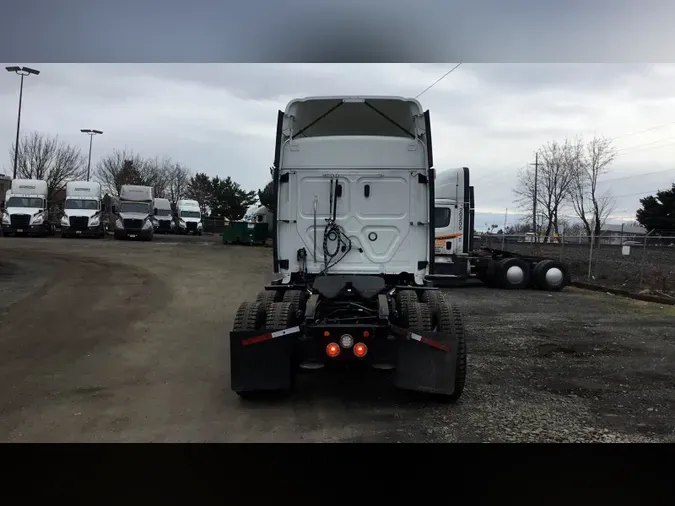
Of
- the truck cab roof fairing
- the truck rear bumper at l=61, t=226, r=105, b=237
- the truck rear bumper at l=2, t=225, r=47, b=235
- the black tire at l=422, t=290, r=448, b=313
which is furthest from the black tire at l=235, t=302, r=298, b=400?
the truck rear bumper at l=2, t=225, r=47, b=235

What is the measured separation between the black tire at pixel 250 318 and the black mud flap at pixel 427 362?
58.2 inches

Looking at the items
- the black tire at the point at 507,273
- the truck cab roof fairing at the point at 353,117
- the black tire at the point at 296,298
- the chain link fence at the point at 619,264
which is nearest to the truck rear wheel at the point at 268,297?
the black tire at the point at 296,298

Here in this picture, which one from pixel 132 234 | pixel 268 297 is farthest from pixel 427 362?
pixel 132 234

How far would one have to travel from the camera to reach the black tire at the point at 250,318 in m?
6.37

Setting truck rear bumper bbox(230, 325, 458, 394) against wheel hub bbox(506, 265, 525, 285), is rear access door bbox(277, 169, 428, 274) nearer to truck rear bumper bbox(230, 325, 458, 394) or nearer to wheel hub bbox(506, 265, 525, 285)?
truck rear bumper bbox(230, 325, 458, 394)

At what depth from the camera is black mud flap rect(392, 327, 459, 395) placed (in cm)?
608

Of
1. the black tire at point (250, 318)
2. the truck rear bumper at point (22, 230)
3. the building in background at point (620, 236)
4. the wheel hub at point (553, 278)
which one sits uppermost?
the building in background at point (620, 236)

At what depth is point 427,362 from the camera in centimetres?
611

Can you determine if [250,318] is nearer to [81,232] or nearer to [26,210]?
[81,232]

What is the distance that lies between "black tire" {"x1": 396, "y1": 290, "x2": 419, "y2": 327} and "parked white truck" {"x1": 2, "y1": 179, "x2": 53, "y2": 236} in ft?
97.5

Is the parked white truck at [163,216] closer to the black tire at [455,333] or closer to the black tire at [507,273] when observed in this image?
the black tire at [507,273]
